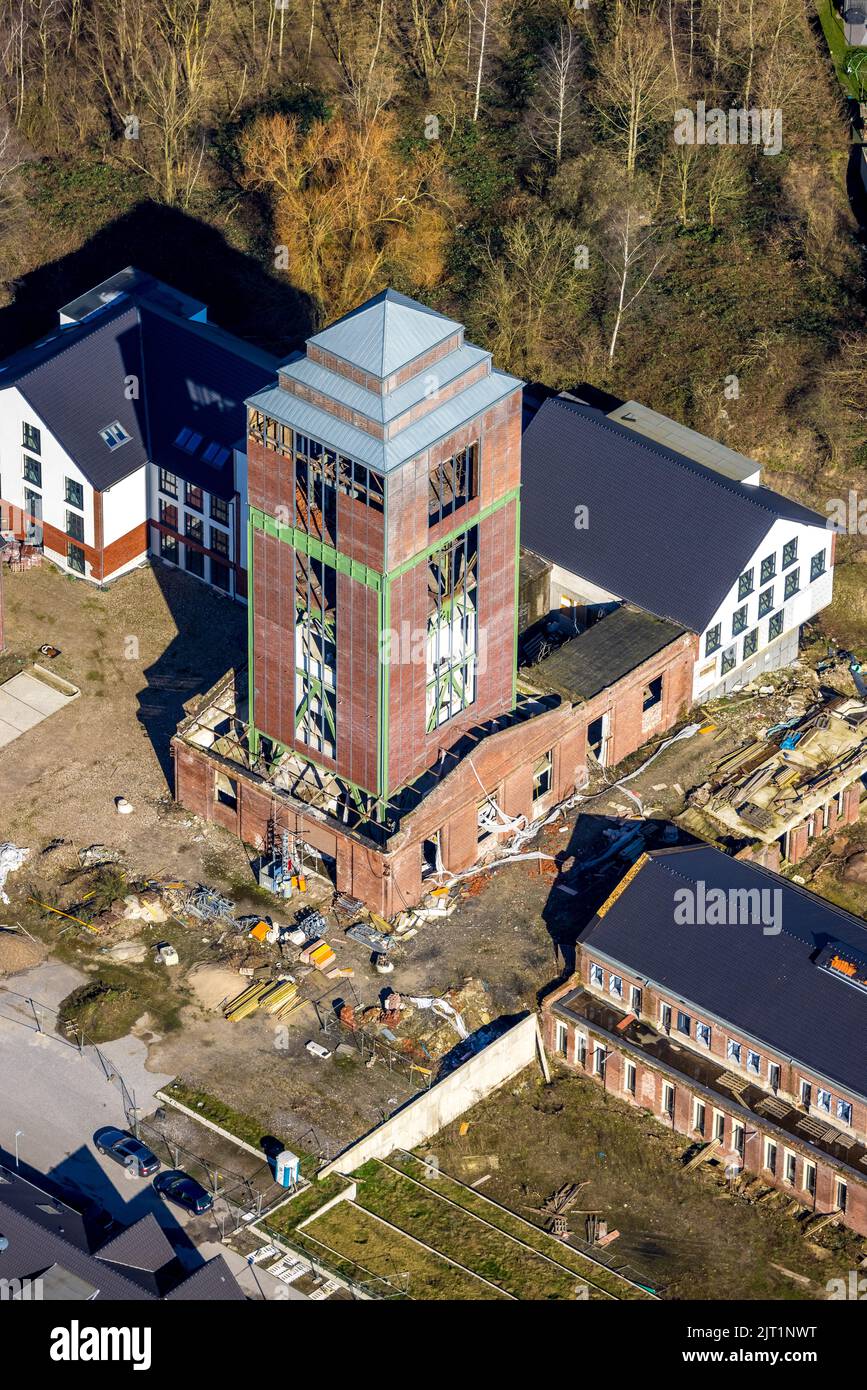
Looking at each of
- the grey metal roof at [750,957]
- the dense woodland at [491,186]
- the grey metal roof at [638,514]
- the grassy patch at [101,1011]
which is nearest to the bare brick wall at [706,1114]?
the grey metal roof at [750,957]

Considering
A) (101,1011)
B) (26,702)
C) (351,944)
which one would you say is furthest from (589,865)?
(26,702)

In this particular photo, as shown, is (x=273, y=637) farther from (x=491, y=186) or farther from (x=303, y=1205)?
(x=491, y=186)

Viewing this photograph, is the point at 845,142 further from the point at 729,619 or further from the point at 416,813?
the point at 416,813

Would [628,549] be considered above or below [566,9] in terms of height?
below

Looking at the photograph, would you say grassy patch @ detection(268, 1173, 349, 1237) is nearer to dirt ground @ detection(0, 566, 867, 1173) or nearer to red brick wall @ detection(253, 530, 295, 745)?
dirt ground @ detection(0, 566, 867, 1173)

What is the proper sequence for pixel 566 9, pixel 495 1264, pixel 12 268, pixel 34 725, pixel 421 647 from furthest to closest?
1. pixel 566 9
2. pixel 12 268
3. pixel 34 725
4. pixel 421 647
5. pixel 495 1264

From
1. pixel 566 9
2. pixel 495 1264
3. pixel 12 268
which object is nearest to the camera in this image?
pixel 495 1264

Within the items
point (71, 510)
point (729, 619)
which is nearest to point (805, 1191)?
point (729, 619)
